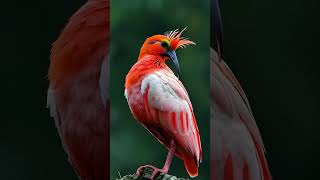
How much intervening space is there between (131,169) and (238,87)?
0.88 metres

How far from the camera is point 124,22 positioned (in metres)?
3.56

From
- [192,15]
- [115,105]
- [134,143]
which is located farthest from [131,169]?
[192,15]

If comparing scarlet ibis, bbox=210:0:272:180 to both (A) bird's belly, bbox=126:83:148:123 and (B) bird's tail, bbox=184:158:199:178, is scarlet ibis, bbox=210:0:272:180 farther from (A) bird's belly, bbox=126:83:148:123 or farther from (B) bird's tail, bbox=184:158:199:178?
(A) bird's belly, bbox=126:83:148:123

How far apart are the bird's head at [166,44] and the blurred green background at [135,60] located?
27mm

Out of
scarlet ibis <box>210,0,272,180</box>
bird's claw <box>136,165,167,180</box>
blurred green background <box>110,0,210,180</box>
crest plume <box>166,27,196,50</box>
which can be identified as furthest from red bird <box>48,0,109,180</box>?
scarlet ibis <box>210,0,272,180</box>

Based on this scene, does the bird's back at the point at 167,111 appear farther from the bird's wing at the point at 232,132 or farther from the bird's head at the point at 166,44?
the bird's wing at the point at 232,132

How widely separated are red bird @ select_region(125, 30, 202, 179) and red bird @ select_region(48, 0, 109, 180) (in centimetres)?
37

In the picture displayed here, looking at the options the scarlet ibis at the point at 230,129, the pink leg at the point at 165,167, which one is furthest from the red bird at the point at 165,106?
the scarlet ibis at the point at 230,129

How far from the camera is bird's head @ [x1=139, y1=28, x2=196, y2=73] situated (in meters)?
3.55

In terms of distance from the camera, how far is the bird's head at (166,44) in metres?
3.55

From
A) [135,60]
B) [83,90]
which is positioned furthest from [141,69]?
[83,90]

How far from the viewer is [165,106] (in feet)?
11.6

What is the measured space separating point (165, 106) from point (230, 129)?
1.66ft

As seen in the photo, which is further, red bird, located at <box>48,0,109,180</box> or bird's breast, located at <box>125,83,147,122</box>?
red bird, located at <box>48,0,109,180</box>
